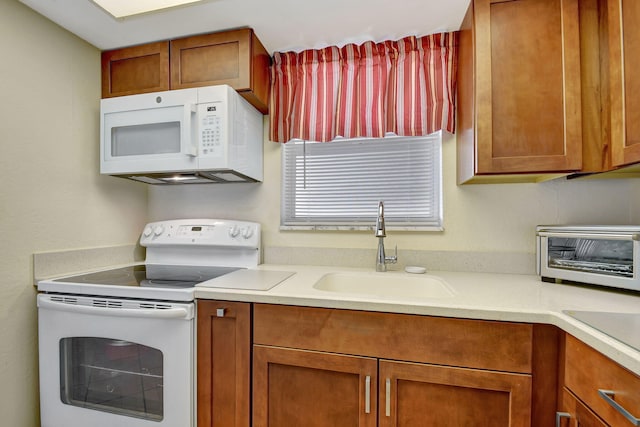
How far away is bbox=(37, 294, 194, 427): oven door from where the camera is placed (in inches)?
46.3

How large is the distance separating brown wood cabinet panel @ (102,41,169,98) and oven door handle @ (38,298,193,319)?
1127 mm

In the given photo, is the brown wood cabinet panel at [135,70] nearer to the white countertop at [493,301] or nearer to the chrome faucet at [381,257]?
the white countertop at [493,301]

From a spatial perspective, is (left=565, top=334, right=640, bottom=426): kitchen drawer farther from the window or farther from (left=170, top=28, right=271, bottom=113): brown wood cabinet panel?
(left=170, top=28, right=271, bottom=113): brown wood cabinet panel

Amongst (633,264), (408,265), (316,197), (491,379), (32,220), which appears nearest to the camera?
(491,379)

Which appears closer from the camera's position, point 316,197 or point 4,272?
point 4,272

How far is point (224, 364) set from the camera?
119 centimetres

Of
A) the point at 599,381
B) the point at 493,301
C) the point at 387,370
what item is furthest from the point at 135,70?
the point at 599,381

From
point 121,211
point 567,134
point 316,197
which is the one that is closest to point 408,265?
point 316,197

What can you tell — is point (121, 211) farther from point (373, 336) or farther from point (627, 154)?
point (627, 154)

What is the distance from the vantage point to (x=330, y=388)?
1100 millimetres

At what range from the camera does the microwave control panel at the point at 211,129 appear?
4.90ft

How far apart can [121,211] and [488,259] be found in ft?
7.06

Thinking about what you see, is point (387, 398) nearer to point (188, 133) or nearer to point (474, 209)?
point (474, 209)

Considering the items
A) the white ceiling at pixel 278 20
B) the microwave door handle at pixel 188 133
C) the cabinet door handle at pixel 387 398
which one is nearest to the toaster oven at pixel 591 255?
the cabinet door handle at pixel 387 398
